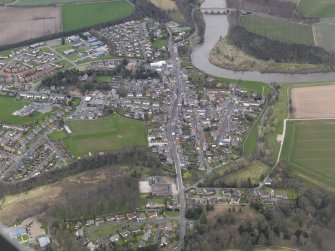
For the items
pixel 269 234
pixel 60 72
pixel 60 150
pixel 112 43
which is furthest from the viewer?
pixel 112 43

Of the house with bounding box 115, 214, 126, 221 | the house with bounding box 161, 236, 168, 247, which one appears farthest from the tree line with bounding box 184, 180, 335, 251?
the house with bounding box 115, 214, 126, 221

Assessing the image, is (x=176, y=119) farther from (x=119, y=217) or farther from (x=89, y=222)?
(x=89, y=222)

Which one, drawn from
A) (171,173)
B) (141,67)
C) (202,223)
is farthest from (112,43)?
(202,223)

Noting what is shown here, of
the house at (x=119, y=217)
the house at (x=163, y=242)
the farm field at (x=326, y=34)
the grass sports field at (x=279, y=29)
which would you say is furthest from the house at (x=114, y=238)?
the farm field at (x=326, y=34)

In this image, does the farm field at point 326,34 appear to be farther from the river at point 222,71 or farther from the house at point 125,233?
the house at point 125,233

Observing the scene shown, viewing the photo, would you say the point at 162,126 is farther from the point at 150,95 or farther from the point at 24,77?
the point at 24,77

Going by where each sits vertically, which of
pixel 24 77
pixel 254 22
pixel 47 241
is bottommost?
pixel 47 241

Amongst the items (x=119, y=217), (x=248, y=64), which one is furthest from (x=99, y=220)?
(x=248, y=64)
